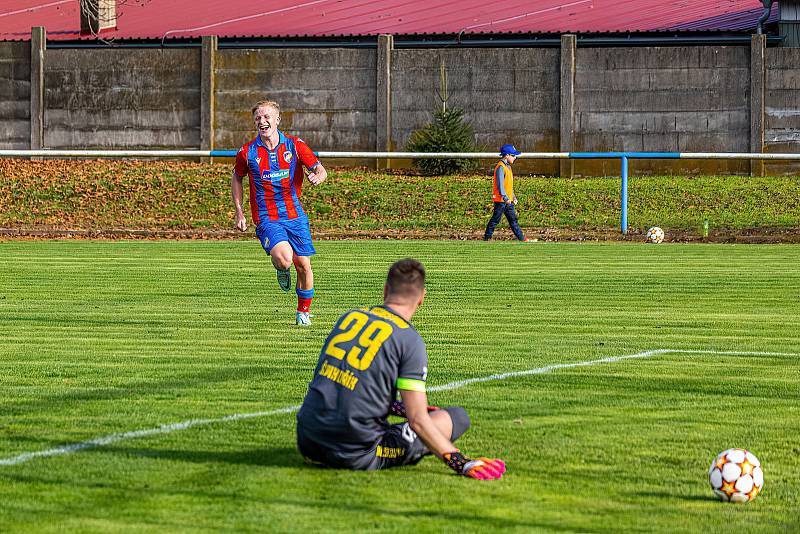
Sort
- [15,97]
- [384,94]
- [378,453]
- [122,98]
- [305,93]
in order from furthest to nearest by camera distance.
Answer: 1. [15,97]
2. [122,98]
3. [305,93]
4. [384,94]
5. [378,453]

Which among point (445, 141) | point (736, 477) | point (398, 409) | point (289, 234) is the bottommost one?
point (736, 477)

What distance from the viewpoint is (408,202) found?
30281 millimetres

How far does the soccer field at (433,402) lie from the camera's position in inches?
215

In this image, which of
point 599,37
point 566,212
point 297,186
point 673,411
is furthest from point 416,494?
point 599,37

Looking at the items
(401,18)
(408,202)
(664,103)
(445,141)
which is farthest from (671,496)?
(401,18)

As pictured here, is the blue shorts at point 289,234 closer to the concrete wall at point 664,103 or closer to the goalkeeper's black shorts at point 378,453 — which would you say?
the goalkeeper's black shorts at point 378,453

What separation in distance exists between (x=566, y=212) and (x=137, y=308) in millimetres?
16531

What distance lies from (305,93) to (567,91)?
6.46 metres

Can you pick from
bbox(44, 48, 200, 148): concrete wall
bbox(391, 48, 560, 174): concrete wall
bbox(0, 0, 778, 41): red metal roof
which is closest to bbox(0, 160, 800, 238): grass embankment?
bbox(391, 48, 560, 174): concrete wall

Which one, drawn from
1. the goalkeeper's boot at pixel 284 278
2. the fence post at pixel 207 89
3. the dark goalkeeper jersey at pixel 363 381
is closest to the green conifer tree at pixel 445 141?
the fence post at pixel 207 89

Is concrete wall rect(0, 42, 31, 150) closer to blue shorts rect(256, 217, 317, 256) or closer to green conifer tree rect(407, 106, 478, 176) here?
green conifer tree rect(407, 106, 478, 176)

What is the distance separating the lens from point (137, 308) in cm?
1402

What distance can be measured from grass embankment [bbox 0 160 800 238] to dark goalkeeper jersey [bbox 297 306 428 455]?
70.8 ft

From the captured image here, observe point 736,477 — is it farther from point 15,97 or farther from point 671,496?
point 15,97
